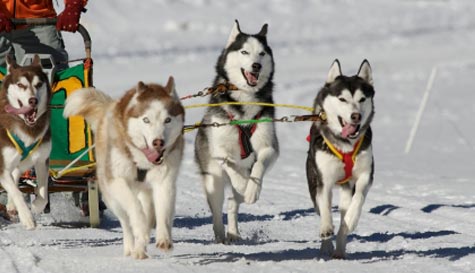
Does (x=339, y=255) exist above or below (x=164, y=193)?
below

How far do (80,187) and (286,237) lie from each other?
4.08 feet

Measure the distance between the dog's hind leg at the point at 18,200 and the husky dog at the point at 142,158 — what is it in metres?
0.39

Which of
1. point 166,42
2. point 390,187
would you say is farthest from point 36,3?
point 166,42

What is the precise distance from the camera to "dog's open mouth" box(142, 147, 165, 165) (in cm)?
422

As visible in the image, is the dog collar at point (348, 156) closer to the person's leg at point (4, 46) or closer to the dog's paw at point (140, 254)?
the dog's paw at point (140, 254)

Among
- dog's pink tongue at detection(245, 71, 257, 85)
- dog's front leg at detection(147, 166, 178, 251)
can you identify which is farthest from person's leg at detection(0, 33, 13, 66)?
dog's front leg at detection(147, 166, 178, 251)

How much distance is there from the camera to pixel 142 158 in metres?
4.37

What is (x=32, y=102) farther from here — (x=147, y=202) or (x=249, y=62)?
(x=249, y=62)

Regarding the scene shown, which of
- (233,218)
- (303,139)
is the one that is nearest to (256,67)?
(233,218)

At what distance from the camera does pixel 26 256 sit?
4.57m

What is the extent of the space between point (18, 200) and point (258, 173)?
1336 millimetres

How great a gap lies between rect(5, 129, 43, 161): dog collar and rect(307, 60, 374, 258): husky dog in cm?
141

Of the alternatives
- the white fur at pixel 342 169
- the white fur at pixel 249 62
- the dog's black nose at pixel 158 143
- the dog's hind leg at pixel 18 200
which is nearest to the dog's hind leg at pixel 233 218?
the white fur at pixel 249 62

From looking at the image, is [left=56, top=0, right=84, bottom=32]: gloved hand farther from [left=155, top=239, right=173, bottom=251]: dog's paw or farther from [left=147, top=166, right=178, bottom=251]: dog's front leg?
[left=155, top=239, right=173, bottom=251]: dog's paw
